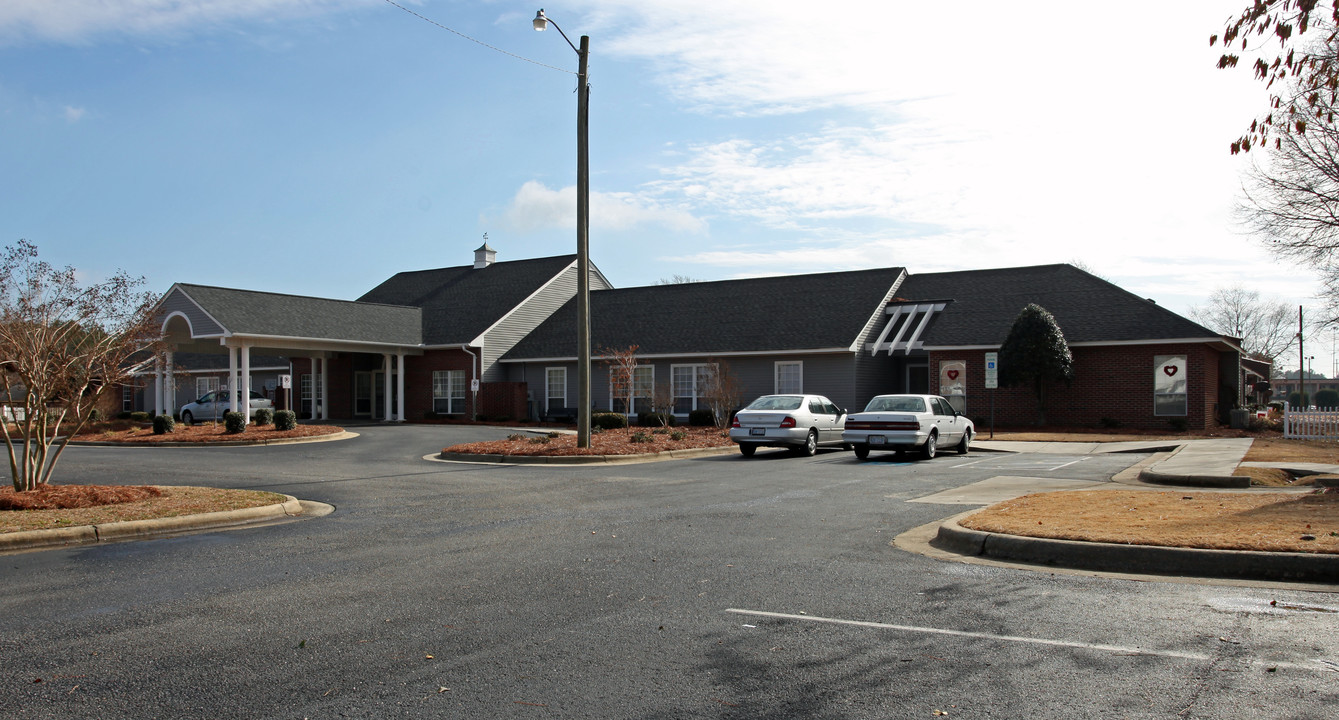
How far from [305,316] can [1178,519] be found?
31.3m

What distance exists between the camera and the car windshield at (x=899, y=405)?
2098 cm

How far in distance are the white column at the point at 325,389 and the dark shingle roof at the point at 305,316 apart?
3347 millimetres

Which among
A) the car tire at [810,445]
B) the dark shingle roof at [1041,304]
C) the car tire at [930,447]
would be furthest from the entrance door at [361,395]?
the car tire at [930,447]

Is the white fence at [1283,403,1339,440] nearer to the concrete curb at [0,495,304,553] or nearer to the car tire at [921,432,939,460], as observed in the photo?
the car tire at [921,432,939,460]

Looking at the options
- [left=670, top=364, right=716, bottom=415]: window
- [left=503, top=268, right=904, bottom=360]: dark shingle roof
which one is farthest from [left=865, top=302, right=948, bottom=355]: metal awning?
[left=670, top=364, right=716, bottom=415]: window

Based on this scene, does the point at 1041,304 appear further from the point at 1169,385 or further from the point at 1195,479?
the point at 1195,479

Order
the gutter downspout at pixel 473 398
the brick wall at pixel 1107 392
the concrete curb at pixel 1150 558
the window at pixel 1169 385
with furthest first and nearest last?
the gutter downspout at pixel 473 398 < the window at pixel 1169 385 < the brick wall at pixel 1107 392 < the concrete curb at pixel 1150 558

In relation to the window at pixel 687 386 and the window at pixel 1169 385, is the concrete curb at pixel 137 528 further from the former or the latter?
the window at pixel 1169 385

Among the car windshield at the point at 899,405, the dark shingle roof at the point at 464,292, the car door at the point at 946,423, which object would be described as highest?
the dark shingle roof at the point at 464,292

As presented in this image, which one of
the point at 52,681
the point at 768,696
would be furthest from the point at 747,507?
the point at 52,681

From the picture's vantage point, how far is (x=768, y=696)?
4824 mm

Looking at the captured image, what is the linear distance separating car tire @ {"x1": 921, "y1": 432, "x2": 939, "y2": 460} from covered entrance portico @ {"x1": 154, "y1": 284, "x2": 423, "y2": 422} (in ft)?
69.5

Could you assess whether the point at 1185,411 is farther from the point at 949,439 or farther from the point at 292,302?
the point at 292,302

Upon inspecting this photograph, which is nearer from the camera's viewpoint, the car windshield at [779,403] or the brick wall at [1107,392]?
the car windshield at [779,403]
